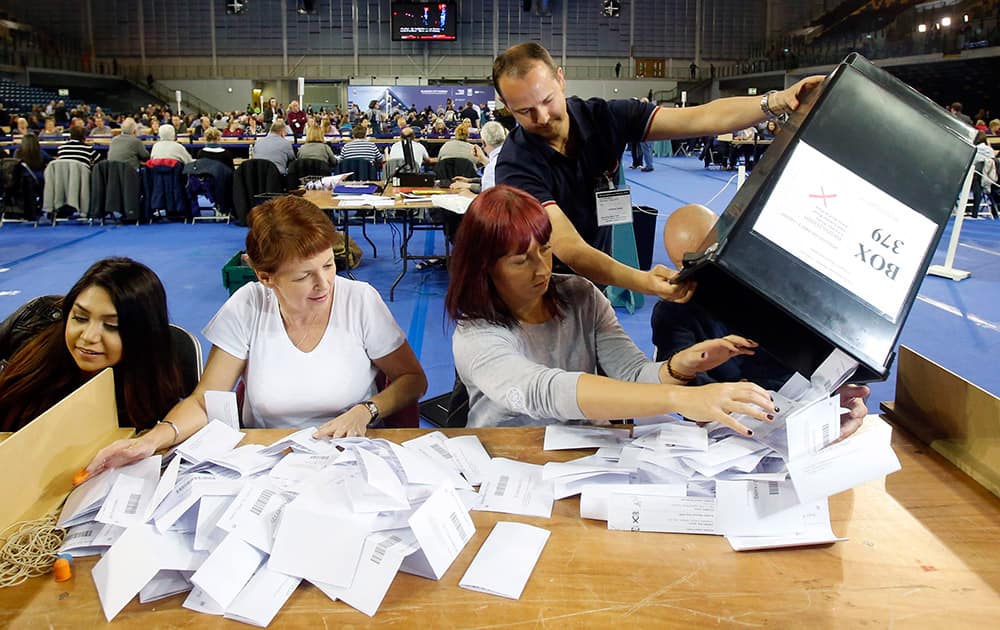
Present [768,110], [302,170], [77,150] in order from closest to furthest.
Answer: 1. [768,110]
2. [302,170]
3. [77,150]

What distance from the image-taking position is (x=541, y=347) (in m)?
1.73

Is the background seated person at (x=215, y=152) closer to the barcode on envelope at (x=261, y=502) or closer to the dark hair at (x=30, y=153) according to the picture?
the dark hair at (x=30, y=153)

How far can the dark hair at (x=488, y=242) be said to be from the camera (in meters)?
1.56

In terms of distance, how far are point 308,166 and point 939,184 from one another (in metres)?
7.43

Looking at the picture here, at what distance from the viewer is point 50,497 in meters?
1.26

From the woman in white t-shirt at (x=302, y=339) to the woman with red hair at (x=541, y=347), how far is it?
0.31 metres

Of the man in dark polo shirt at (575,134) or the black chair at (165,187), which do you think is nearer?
the man in dark polo shirt at (575,134)

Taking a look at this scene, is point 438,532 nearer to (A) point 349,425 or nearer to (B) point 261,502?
(B) point 261,502

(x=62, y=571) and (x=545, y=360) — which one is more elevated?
(x=545, y=360)

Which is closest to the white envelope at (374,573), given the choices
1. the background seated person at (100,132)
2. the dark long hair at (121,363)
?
the dark long hair at (121,363)

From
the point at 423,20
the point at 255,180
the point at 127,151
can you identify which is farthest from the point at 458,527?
the point at 423,20

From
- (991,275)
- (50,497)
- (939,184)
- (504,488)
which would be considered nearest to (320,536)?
(504,488)

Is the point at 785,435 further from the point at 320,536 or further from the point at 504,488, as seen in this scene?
the point at 320,536

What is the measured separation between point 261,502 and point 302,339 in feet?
2.56
